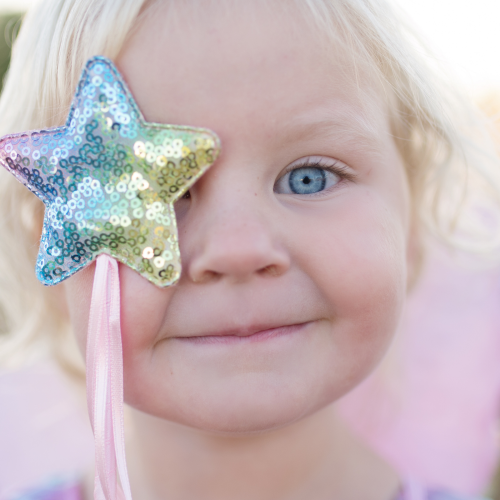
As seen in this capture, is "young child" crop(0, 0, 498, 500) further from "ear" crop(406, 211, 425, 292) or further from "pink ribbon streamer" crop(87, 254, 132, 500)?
"ear" crop(406, 211, 425, 292)

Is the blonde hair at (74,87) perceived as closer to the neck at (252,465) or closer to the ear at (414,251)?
the ear at (414,251)

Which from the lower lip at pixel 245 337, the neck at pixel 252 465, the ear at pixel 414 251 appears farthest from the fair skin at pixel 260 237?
the ear at pixel 414 251

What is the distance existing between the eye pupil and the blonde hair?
0.84ft

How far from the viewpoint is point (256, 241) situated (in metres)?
0.96

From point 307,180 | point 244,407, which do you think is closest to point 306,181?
point 307,180

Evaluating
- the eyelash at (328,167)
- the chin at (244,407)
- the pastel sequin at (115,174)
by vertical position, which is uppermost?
the eyelash at (328,167)

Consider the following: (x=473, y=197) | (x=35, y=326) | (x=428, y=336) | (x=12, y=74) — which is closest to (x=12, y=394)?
(x=35, y=326)

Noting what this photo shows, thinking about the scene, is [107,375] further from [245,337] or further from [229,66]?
[229,66]

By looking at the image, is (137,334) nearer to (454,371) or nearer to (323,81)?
(323,81)

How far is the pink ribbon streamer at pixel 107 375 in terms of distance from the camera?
1.00m

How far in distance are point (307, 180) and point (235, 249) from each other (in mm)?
279

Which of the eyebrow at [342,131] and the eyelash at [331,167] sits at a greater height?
the eyebrow at [342,131]

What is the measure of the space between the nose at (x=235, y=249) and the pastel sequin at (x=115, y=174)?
5cm

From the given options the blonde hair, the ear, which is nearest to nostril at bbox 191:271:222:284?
the blonde hair
